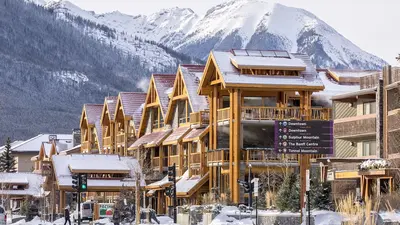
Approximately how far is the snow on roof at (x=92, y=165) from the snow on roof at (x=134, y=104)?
208 inches

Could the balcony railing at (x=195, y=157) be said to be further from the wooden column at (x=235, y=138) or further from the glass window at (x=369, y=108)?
the glass window at (x=369, y=108)

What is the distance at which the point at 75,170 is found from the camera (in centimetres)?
11150

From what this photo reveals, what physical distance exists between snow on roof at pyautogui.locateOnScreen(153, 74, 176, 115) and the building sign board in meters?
45.3

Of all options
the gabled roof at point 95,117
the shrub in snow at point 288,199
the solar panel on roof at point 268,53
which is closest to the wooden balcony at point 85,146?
the gabled roof at point 95,117

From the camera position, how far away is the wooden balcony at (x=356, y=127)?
77000mm

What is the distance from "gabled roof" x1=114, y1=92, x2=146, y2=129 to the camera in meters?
119

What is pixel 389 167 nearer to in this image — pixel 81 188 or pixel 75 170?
pixel 81 188

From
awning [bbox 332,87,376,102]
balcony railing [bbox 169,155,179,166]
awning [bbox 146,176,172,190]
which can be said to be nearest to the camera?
awning [bbox 332,87,376,102]

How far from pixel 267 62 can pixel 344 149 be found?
8.55 meters

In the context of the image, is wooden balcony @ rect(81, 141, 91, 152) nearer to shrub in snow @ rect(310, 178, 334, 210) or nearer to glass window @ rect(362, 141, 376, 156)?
glass window @ rect(362, 141, 376, 156)

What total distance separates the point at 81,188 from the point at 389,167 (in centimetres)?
1900


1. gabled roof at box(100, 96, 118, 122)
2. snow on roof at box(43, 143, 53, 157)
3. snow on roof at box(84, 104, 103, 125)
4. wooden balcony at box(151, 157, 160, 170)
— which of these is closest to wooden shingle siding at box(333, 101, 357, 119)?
wooden balcony at box(151, 157, 160, 170)

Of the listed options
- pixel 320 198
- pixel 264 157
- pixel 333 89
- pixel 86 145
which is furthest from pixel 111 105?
pixel 320 198

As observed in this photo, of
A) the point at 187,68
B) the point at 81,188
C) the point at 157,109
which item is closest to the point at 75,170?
the point at 157,109
